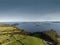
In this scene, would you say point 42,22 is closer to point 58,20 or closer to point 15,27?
point 58,20

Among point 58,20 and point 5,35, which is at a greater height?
point 58,20

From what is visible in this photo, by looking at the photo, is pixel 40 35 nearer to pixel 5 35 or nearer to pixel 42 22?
pixel 42 22

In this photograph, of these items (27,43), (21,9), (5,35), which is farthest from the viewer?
(21,9)

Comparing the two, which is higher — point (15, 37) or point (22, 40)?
point (15, 37)

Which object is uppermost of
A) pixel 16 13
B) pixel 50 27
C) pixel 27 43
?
pixel 16 13

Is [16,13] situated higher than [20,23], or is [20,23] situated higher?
[16,13]

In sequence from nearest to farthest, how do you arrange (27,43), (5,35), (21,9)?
(27,43) < (5,35) < (21,9)

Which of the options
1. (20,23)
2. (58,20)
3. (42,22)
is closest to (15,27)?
(20,23)

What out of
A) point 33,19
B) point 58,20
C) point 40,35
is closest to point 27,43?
point 40,35

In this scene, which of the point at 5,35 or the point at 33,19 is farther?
the point at 33,19
